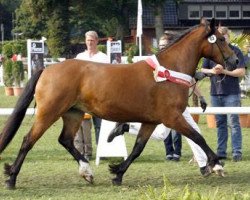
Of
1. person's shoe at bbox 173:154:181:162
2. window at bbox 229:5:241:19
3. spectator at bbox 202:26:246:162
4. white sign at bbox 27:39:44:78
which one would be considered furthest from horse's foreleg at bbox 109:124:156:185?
window at bbox 229:5:241:19

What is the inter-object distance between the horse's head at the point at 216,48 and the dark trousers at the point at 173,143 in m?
2.09

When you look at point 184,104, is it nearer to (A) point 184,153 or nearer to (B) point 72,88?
(B) point 72,88

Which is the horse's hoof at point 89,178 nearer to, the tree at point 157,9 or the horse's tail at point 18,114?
the horse's tail at point 18,114

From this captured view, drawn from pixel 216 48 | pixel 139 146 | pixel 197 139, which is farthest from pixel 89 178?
pixel 216 48

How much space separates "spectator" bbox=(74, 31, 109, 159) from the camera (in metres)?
9.82

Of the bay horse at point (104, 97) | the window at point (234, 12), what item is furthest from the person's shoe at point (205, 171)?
the window at point (234, 12)

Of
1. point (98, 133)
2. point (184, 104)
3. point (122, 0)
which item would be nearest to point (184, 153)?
point (98, 133)

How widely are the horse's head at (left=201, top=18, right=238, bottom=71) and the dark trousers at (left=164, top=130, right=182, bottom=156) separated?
6.87 feet

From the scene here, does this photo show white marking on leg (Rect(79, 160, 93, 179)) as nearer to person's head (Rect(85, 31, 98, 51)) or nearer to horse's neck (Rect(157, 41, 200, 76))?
horse's neck (Rect(157, 41, 200, 76))

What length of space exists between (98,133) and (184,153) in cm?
141

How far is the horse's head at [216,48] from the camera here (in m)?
8.12

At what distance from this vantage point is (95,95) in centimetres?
778

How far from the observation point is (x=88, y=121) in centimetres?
1042

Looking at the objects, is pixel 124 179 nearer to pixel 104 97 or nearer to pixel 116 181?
pixel 116 181
